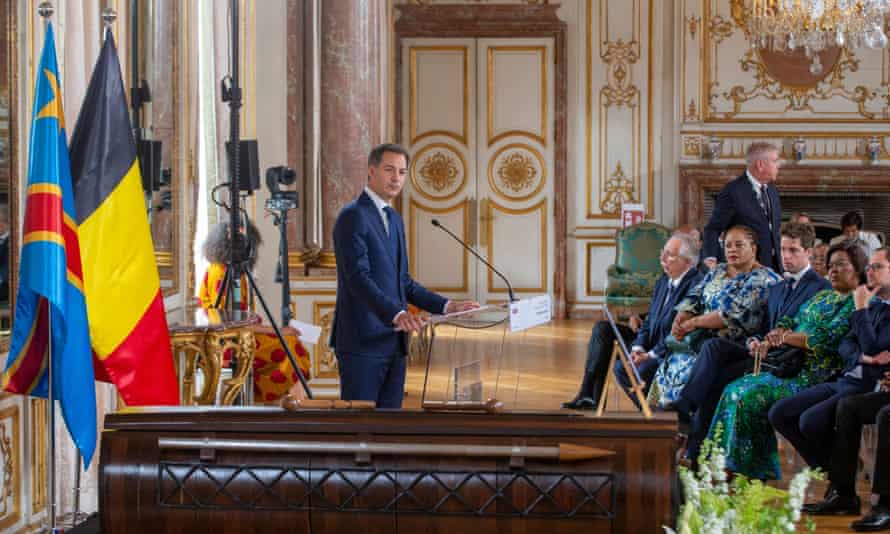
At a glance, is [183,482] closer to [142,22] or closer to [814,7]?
[142,22]

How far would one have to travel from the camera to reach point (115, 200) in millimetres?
3596

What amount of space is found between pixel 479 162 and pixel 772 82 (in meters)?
2.91

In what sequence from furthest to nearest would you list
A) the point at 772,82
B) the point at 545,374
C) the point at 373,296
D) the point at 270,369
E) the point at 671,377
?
the point at 772,82 → the point at 545,374 → the point at 270,369 → the point at 671,377 → the point at 373,296

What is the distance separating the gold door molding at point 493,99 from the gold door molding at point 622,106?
418 mm

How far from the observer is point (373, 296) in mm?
4445

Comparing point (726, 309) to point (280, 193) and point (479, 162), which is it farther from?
point (479, 162)

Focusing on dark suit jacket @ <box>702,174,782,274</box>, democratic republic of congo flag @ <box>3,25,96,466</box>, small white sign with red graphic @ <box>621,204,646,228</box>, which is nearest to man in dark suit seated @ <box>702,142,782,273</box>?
dark suit jacket @ <box>702,174,782,274</box>

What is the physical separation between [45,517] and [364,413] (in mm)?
1656

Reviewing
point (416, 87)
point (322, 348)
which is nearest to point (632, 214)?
point (416, 87)

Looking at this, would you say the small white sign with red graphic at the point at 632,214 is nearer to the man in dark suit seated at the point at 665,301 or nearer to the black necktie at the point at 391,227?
the man in dark suit seated at the point at 665,301

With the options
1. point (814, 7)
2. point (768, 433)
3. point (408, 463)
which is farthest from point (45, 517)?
point (814, 7)

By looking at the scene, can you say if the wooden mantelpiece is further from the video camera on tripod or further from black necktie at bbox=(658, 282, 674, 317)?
black necktie at bbox=(658, 282, 674, 317)

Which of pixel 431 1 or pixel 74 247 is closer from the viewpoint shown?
pixel 74 247

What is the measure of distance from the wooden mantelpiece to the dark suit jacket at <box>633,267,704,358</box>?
656 centimetres
